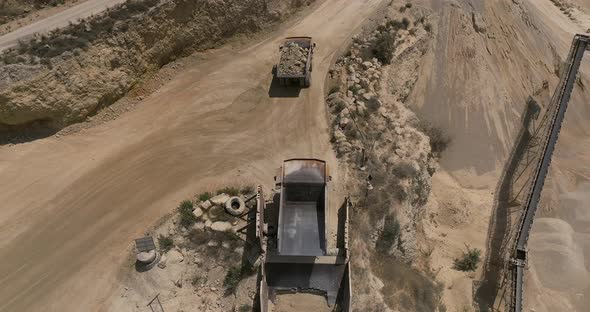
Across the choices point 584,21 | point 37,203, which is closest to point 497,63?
point 584,21

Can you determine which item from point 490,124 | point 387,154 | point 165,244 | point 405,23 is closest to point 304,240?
point 165,244

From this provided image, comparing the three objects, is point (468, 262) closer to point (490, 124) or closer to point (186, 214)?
point (490, 124)

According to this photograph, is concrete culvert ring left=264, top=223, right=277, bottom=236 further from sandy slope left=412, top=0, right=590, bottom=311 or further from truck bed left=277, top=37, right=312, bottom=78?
sandy slope left=412, top=0, right=590, bottom=311

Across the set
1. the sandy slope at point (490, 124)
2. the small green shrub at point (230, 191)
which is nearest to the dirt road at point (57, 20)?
the small green shrub at point (230, 191)

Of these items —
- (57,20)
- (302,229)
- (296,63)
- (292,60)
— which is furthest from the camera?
(292,60)

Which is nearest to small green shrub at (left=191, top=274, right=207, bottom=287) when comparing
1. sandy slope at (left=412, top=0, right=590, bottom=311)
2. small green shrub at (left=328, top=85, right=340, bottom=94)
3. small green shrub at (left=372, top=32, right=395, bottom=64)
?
small green shrub at (left=328, top=85, right=340, bottom=94)

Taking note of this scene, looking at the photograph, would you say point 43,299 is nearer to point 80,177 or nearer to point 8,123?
point 80,177
